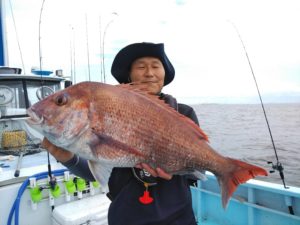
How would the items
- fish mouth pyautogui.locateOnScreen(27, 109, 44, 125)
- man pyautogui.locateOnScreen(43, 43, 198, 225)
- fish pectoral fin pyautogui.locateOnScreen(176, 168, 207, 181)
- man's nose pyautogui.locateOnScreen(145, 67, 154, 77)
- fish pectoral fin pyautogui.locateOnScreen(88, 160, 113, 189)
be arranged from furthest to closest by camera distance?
man's nose pyautogui.locateOnScreen(145, 67, 154, 77)
man pyautogui.locateOnScreen(43, 43, 198, 225)
fish pectoral fin pyautogui.locateOnScreen(176, 168, 207, 181)
fish pectoral fin pyautogui.locateOnScreen(88, 160, 113, 189)
fish mouth pyautogui.locateOnScreen(27, 109, 44, 125)

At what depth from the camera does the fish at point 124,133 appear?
170 centimetres

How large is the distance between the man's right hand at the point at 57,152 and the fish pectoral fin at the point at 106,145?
0.44 metres

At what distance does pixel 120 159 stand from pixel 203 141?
625 mm

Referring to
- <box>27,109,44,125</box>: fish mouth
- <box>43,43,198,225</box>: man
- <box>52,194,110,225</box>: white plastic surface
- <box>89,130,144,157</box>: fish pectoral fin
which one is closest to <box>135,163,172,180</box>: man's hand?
<box>43,43,198,225</box>: man

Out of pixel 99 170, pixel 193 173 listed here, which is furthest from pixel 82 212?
pixel 193 173

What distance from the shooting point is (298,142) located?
52.2 feet

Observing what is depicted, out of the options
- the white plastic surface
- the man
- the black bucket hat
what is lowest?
the white plastic surface

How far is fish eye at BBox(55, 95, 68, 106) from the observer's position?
1.74 metres

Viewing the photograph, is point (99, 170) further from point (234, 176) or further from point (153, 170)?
point (234, 176)

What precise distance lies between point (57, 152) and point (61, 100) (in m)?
0.46

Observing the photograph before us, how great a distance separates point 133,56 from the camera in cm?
241

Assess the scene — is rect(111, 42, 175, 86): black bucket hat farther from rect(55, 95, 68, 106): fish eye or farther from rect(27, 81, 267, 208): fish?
rect(55, 95, 68, 106): fish eye

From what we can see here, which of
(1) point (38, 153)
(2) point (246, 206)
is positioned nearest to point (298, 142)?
(2) point (246, 206)

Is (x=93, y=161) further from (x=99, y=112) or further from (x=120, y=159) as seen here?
(x=99, y=112)
